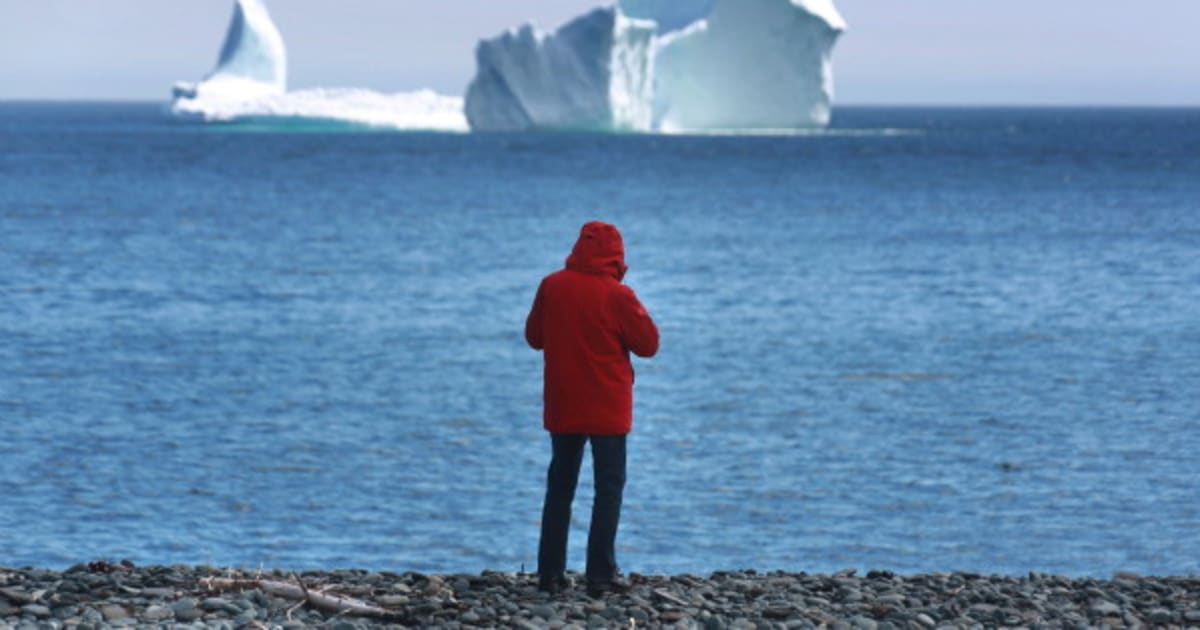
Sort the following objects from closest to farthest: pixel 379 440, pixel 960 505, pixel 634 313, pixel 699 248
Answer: pixel 634 313, pixel 960 505, pixel 379 440, pixel 699 248

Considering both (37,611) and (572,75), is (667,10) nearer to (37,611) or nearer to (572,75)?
(572,75)

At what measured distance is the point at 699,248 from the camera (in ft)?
128

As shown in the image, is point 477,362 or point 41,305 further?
point 41,305

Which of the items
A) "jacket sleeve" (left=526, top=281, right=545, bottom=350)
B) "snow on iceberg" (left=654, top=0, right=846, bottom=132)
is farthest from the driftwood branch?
"snow on iceberg" (left=654, top=0, right=846, bottom=132)

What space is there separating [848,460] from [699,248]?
2357 centimetres

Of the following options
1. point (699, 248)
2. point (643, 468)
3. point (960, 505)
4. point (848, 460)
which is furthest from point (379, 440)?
point (699, 248)

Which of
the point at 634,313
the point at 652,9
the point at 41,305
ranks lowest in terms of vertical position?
the point at 41,305

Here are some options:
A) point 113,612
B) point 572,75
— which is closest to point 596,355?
point 113,612

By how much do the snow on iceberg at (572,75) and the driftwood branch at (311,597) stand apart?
5899 centimetres

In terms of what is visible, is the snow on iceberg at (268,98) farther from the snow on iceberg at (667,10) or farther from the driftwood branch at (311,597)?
the driftwood branch at (311,597)

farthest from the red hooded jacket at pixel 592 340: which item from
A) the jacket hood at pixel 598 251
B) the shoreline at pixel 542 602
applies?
the shoreline at pixel 542 602

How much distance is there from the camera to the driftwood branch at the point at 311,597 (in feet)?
21.9

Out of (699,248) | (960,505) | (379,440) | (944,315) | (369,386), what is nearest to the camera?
(960,505)

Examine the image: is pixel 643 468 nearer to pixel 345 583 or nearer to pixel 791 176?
pixel 345 583
